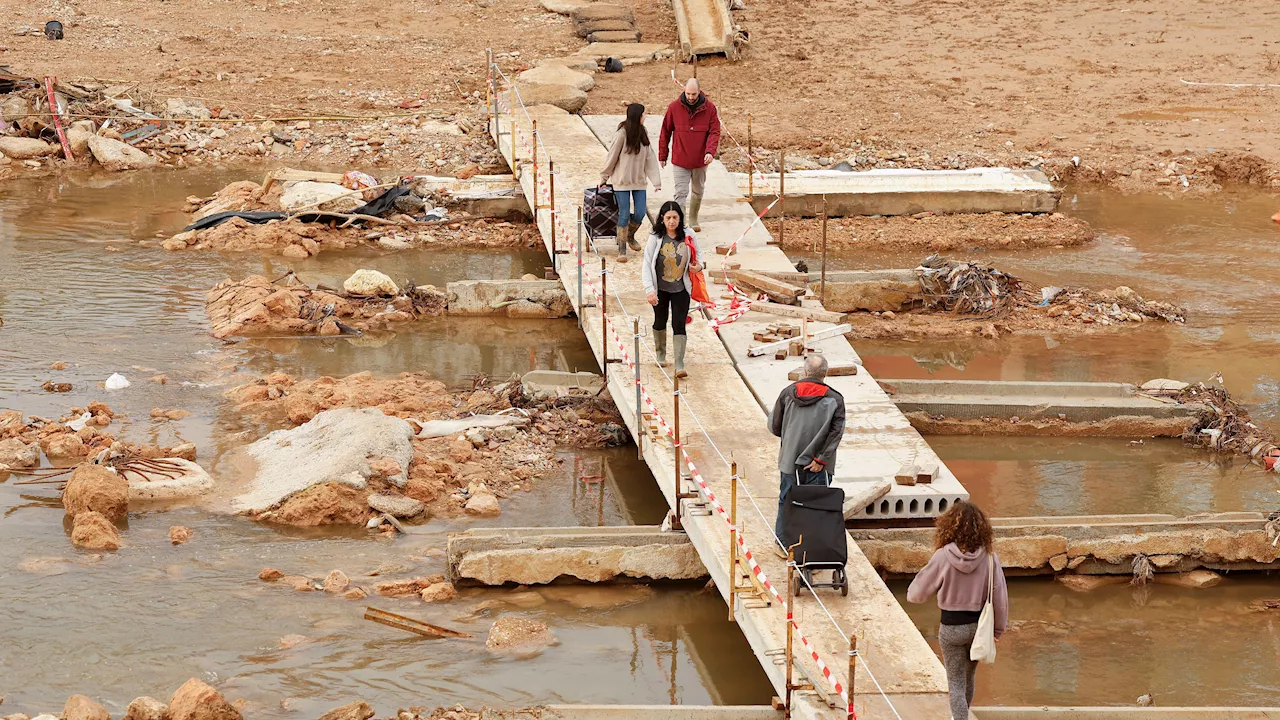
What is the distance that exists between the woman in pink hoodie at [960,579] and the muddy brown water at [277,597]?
2360mm

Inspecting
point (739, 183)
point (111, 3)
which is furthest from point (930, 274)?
point (111, 3)

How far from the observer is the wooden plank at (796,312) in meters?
13.8

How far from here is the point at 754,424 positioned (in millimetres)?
11672

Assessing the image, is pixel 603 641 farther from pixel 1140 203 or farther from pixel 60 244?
pixel 1140 203

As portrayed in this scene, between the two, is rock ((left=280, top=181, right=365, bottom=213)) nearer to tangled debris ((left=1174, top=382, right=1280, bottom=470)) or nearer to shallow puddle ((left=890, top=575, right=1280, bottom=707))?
tangled debris ((left=1174, top=382, right=1280, bottom=470))

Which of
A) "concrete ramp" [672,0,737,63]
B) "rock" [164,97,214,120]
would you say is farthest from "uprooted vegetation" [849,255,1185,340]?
"rock" [164,97,214,120]

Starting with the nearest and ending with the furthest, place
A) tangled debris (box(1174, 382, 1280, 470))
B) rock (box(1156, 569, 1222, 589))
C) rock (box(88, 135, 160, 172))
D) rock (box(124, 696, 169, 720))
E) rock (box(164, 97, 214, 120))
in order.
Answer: rock (box(124, 696, 169, 720)) → rock (box(1156, 569, 1222, 589)) → tangled debris (box(1174, 382, 1280, 470)) → rock (box(88, 135, 160, 172)) → rock (box(164, 97, 214, 120))

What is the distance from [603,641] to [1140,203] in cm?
1296

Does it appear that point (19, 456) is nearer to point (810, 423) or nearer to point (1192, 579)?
point (810, 423)

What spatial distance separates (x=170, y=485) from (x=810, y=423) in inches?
220

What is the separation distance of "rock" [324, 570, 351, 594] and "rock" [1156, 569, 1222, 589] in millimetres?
5779

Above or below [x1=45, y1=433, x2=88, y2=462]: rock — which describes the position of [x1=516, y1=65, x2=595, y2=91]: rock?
above

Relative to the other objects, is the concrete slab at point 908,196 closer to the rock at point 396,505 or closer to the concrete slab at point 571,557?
the rock at point 396,505

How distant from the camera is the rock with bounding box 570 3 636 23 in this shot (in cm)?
2905
